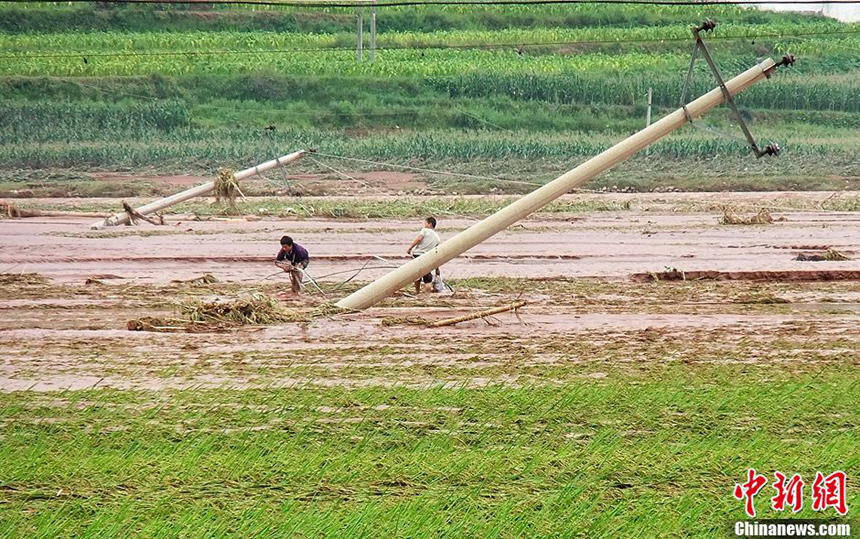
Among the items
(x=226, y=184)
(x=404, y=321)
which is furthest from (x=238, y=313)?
(x=226, y=184)

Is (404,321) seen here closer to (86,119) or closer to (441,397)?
(441,397)

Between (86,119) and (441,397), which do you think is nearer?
(441,397)

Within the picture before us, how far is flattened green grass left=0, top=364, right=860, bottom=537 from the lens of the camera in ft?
24.8

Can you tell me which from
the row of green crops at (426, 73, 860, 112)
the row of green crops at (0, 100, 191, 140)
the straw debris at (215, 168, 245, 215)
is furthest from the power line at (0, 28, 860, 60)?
the straw debris at (215, 168, 245, 215)

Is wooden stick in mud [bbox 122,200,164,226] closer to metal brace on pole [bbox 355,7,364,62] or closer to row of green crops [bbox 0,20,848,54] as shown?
metal brace on pole [bbox 355,7,364,62]

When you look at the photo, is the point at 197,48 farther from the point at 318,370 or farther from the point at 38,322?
the point at 318,370

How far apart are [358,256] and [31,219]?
9.32 metres

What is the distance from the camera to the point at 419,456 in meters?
8.83

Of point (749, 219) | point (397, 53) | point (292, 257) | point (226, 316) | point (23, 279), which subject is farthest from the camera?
point (397, 53)

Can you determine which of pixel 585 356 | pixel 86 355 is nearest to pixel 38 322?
pixel 86 355

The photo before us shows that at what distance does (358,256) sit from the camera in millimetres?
20797

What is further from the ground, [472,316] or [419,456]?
[419,456]

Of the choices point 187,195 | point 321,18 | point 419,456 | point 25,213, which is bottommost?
point 25,213

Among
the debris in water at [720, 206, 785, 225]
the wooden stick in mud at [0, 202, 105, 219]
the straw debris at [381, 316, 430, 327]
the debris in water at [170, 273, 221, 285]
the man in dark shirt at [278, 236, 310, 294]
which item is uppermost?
the man in dark shirt at [278, 236, 310, 294]
